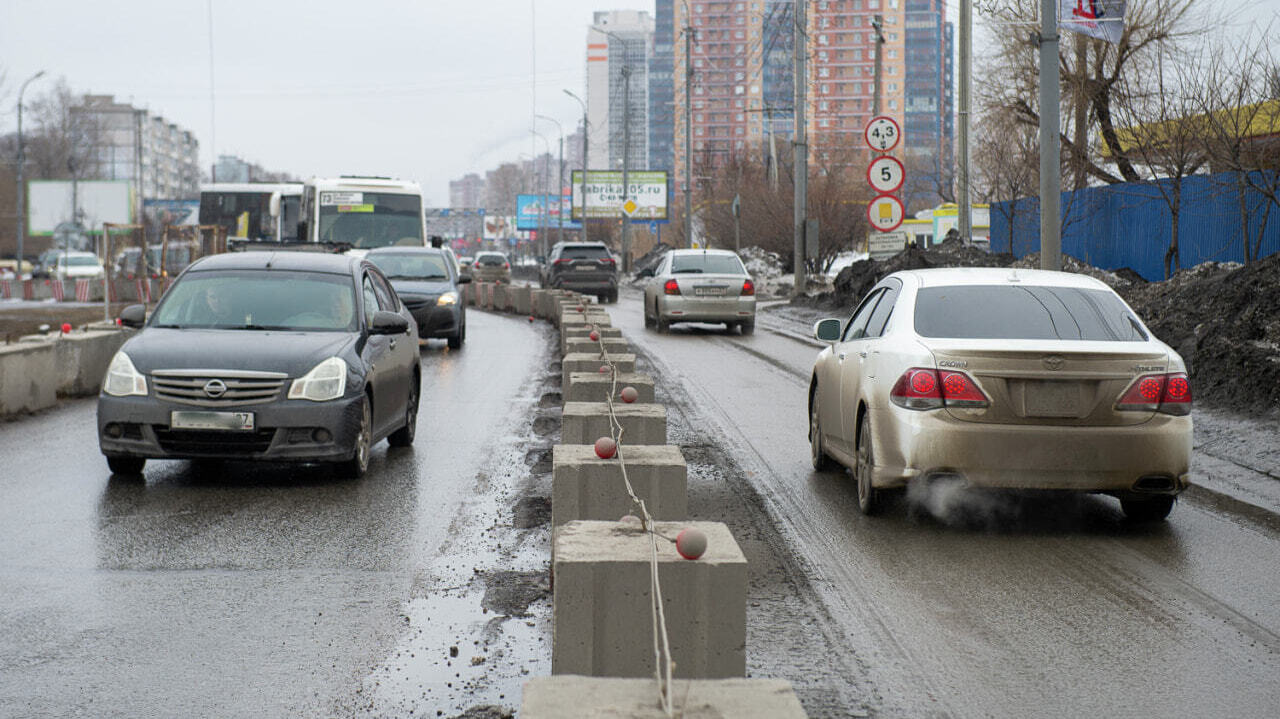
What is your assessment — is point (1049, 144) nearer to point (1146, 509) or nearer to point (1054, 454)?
point (1146, 509)

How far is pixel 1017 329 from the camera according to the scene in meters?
8.22

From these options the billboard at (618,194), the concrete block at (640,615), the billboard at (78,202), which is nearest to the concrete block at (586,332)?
the concrete block at (640,615)

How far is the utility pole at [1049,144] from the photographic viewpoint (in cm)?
1625

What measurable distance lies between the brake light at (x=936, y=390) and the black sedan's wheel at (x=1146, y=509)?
1303mm

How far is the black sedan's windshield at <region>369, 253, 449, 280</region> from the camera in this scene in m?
24.9

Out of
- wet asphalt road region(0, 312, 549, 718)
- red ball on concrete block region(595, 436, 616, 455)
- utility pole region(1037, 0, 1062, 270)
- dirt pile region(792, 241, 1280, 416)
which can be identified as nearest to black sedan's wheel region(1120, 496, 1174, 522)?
red ball on concrete block region(595, 436, 616, 455)

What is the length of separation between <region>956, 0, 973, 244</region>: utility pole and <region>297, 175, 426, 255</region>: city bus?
10.8m

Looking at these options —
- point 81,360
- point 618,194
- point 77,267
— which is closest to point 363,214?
point 81,360

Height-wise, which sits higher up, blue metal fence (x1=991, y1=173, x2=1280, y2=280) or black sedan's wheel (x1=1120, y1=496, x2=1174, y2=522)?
blue metal fence (x1=991, y1=173, x2=1280, y2=280)

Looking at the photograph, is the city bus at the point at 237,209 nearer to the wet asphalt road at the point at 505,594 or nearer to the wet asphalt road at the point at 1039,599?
the wet asphalt road at the point at 505,594

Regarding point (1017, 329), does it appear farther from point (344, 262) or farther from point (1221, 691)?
point (344, 262)

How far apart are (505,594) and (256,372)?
12.2ft

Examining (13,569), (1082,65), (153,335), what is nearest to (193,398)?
(153,335)

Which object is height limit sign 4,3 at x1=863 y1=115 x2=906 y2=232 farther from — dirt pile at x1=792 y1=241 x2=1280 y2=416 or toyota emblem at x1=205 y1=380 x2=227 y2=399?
toyota emblem at x1=205 y1=380 x2=227 y2=399
